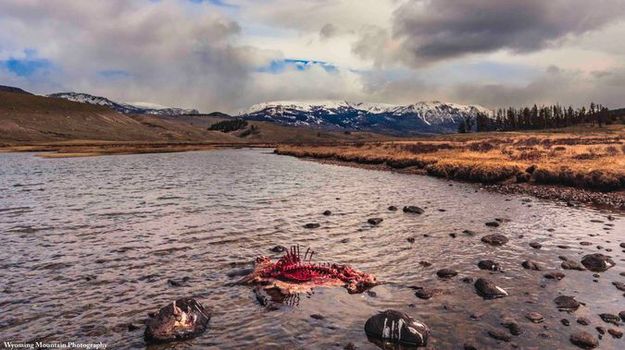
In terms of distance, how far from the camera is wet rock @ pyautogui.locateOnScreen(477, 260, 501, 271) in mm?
18234

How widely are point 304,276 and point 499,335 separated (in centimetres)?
712

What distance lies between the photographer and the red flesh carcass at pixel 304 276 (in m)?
16.2

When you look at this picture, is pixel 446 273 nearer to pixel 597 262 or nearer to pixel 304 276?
pixel 304 276

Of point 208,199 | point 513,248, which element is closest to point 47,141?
point 208,199

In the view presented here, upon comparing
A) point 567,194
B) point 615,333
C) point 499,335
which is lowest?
point 567,194

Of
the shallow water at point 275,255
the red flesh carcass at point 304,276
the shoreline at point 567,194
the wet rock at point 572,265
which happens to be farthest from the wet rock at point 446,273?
the shoreline at point 567,194

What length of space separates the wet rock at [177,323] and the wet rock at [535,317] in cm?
972

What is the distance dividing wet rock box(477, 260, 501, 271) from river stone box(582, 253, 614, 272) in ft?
12.0

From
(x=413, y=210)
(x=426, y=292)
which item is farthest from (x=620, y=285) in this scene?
(x=413, y=210)

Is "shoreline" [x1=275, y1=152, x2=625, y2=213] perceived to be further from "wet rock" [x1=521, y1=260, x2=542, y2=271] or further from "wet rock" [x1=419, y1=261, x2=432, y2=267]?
"wet rock" [x1=419, y1=261, x2=432, y2=267]

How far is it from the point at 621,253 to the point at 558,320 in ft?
32.4

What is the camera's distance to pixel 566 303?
1421 centimetres

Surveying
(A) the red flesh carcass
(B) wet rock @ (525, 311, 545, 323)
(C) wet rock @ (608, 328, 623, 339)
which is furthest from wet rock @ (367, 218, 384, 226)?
(C) wet rock @ (608, 328, 623, 339)

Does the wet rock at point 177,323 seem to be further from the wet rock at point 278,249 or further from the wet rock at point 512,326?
the wet rock at point 512,326
